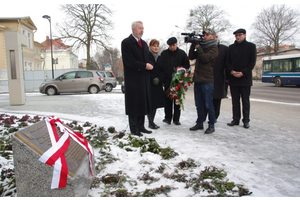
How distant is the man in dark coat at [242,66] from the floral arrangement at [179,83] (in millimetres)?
1031

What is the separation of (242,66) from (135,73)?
95.8 inches

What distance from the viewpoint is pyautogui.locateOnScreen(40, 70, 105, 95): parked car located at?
16.1 m

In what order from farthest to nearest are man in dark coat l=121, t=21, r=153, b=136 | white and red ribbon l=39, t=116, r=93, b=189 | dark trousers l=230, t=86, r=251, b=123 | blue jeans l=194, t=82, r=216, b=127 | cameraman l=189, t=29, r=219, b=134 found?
dark trousers l=230, t=86, r=251, b=123, blue jeans l=194, t=82, r=216, b=127, cameraman l=189, t=29, r=219, b=134, man in dark coat l=121, t=21, r=153, b=136, white and red ribbon l=39, t=116, r=93, b=189

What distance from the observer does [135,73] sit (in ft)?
14.2

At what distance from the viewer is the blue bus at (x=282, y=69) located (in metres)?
21.9

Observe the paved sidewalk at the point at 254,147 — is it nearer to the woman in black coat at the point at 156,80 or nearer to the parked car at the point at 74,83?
the woman in black coat at the point at 156,80

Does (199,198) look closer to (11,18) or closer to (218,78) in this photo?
(218,78)

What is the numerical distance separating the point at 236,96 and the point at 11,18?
1303 inches

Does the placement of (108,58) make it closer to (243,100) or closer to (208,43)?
(243,100)

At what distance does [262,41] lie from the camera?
48125mm

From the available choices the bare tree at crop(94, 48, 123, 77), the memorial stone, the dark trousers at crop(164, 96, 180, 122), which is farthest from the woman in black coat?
the bare tree at crop(94, 48, 123, 77)

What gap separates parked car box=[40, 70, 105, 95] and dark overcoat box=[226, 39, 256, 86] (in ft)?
40.9

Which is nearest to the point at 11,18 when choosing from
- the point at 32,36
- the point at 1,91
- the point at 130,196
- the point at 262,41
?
the point at 32,36

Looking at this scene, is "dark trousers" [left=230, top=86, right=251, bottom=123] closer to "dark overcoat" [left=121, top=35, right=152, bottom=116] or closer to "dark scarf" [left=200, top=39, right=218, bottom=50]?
"dark scarf" [left=200, top=39, right=218, bottom=50]
